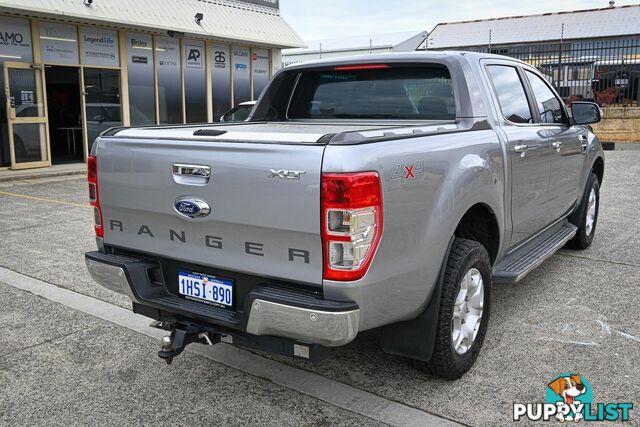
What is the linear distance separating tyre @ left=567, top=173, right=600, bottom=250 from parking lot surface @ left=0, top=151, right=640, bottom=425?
2.09 ft

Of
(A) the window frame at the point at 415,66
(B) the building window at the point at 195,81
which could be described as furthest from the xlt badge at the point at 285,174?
(B) the building window at the point at 195,81

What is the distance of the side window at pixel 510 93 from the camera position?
4426 millimetres

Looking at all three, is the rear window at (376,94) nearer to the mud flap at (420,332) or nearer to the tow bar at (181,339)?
the mud flap at (420,332)

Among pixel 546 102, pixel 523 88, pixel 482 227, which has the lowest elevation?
pixel 482 227

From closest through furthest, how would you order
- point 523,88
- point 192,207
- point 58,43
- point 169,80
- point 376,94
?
1. point 192,207
2. point 376,94
3. point 523,88
4. point 58,43
5. point 169,80

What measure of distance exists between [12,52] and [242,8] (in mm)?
7490

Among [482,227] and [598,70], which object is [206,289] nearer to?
[482,227]

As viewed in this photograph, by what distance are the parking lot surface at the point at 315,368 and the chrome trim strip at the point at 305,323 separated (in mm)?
586

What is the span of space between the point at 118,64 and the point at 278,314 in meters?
14.3

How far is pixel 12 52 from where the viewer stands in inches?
525

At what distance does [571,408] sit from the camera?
10.8ft

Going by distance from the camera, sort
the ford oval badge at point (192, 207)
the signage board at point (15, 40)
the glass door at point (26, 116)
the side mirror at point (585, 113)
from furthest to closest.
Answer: the glass door at point (26, 116) → the signage board at point (15, 40) → the side mirror at point (585, 113) → the ford oval badge at point (192, 207)

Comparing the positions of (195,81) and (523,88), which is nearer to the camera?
(523,88)

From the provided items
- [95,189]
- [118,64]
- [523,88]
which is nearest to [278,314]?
[95,189]
